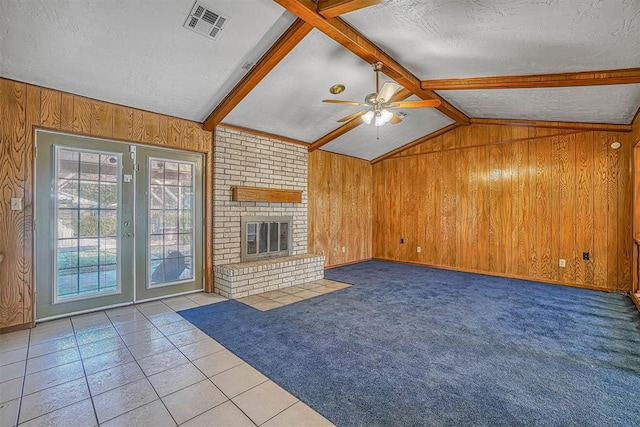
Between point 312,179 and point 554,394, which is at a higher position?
point 312,179

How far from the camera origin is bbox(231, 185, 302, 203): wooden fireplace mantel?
449 cm

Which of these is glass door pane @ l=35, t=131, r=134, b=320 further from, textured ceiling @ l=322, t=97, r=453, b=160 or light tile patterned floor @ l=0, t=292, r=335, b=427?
textured ceiling @ l=322, t=97, r=453, b=160

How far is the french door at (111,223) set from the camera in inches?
124

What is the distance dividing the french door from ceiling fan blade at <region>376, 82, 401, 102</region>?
8.91 feet

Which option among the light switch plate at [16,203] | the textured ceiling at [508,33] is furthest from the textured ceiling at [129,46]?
the light switch plate at [16,203]

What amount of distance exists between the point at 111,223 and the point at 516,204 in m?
6.39

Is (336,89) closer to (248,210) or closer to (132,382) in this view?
(248,210)

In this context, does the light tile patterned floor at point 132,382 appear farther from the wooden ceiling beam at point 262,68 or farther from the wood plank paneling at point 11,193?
the wooden ceiling beam at point 262,68

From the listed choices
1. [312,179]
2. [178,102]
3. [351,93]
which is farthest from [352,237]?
[178,102]

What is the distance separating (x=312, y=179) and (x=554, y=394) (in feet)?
15.7

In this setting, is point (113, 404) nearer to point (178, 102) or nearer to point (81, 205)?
point (81, 205)

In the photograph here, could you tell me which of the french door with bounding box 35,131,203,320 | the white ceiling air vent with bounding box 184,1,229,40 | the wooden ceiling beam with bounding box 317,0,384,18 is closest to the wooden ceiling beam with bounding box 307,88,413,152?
the french door with bounding box 35,131,203,320

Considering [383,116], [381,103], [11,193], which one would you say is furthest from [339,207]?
[11,193]

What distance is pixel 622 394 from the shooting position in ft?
6.34
